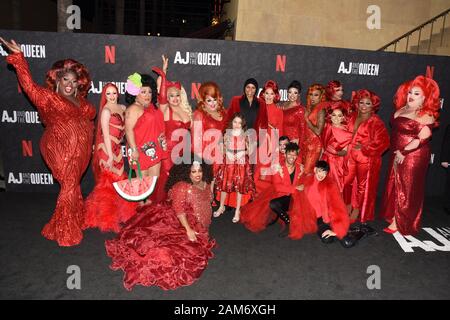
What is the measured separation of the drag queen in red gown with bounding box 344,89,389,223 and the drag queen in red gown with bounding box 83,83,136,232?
2.74m

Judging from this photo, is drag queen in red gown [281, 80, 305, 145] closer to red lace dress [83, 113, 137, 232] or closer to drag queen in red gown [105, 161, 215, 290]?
drag queen in red gown [105, 161, 215, 290]

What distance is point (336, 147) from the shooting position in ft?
14.3

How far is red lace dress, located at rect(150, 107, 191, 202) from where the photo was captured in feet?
14.3

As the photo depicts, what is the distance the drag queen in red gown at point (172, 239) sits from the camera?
10.2 feet

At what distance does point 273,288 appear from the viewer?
10.3 ft

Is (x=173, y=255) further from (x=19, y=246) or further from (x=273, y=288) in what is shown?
(x=19, y=246)

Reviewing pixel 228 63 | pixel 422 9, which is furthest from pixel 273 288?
pixel 422 9

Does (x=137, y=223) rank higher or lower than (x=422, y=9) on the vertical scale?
lower

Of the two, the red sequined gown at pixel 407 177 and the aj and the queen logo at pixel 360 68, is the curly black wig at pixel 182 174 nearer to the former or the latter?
the red sequined gown at pixel 407 177

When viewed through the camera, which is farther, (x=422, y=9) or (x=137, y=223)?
(x=422, y=9)

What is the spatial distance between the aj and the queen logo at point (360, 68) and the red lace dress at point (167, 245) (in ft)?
9.93

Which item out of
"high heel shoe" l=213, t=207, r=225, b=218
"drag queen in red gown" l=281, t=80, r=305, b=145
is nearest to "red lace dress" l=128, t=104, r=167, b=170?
"high heel shoe" l=213, t=207, r=225, b=218

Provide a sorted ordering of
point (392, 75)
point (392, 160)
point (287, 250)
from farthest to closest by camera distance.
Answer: point (392, 75), point (392, 160), point (287, 250)

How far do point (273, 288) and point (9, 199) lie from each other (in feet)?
13.1
